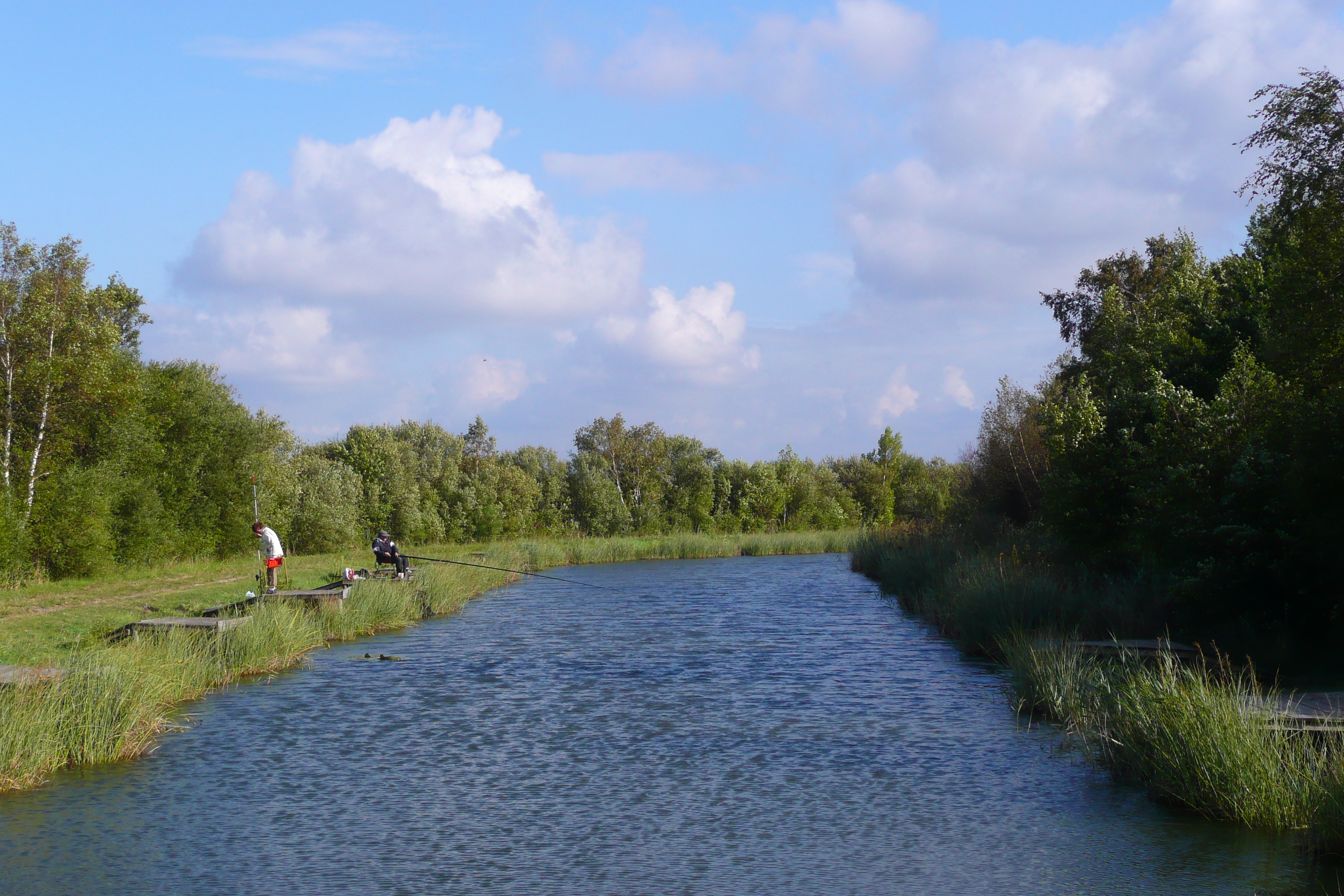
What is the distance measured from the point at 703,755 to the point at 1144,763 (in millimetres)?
4346

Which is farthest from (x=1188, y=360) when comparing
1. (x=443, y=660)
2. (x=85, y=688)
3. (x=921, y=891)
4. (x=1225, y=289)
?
(x=85, y=688)

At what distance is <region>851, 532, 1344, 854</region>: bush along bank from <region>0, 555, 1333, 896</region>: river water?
0.90 feet

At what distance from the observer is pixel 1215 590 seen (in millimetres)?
14594

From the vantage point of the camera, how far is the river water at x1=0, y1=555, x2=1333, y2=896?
7684mm

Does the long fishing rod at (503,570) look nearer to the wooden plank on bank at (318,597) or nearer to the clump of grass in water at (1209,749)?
the wooden plank on bank at (318,597)

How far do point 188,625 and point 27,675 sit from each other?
16.6ft

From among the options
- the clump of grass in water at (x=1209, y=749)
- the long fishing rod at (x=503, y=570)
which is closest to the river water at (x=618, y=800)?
the clump of grass in water at (x=1209, y=749)

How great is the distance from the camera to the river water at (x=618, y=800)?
25.2 feet

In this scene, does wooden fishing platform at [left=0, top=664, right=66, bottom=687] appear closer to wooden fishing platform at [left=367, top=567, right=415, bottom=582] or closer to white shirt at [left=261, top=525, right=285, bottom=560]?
white shirt at [left=261, top=525, right=285, bottom=560]

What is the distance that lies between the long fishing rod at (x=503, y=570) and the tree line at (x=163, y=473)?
24.6ft

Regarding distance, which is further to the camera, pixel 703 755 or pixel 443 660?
pixel 443 660

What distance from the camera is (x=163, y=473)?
34.7 m

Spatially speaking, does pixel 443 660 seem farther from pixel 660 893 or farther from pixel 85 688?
pixel 660 893

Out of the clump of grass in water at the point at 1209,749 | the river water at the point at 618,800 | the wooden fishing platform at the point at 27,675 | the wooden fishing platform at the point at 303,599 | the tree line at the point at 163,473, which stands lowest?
the river water at the point at 618,800
